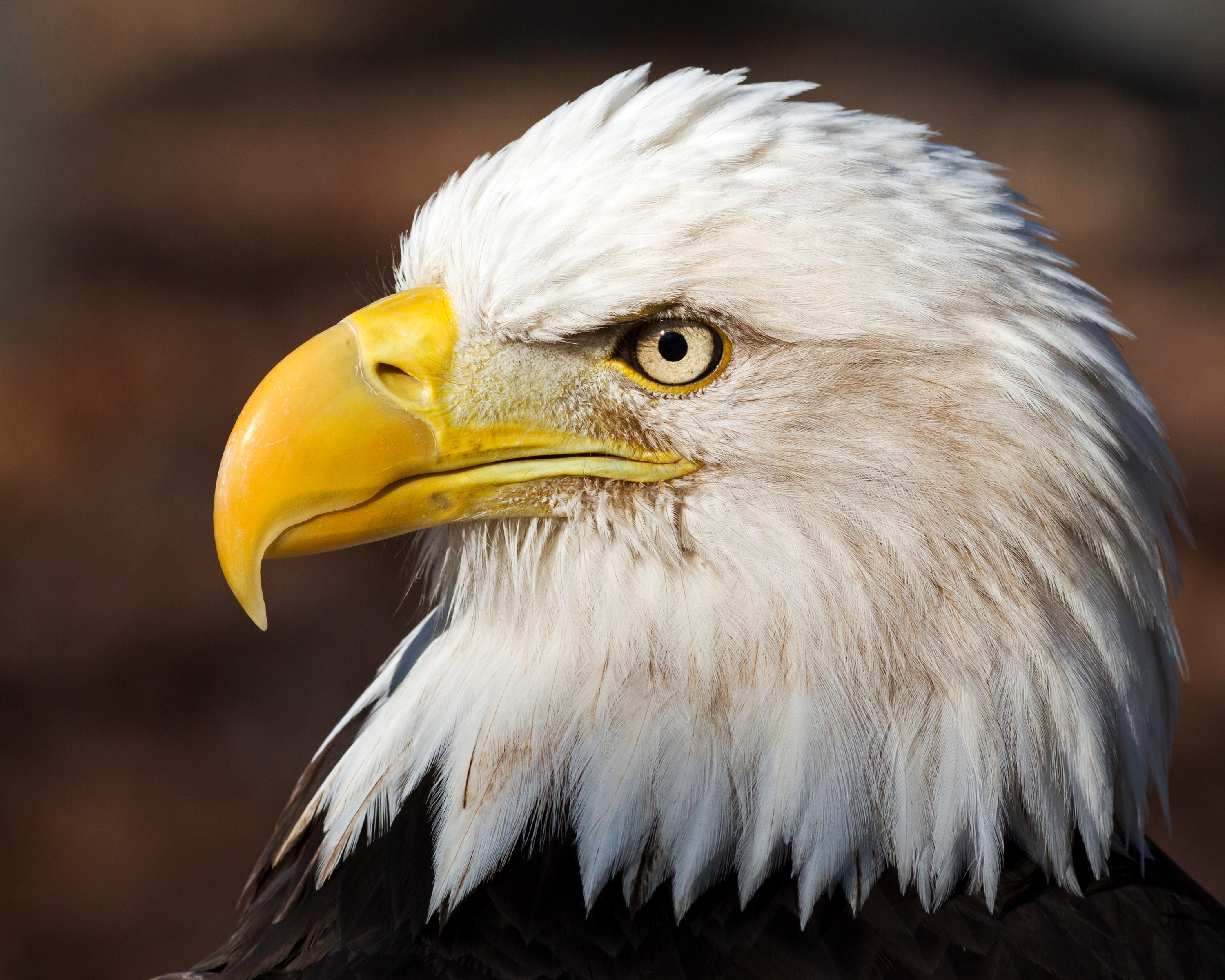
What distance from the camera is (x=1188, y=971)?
1.84m

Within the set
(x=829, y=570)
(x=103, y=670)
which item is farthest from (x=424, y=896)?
(x=103, y=670)

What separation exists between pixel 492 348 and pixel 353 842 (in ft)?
2.76

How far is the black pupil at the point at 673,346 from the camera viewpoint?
5.96 feet

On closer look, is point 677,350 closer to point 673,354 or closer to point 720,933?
point 673,354

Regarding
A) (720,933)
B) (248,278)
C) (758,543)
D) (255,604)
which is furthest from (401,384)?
(248,278)

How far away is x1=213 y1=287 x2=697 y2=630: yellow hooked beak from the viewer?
1809mm

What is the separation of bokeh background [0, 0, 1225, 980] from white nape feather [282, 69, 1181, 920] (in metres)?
1.07

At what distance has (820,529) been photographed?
1792 millimetres

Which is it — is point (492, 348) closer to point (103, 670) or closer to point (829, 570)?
point (829, 570)

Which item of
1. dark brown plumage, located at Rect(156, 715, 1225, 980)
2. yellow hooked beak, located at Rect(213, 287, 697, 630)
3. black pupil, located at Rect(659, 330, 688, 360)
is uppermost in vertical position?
black pupil, located at Rect(659, 330, 688, 360)

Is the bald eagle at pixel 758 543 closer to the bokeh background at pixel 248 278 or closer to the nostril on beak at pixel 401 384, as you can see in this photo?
the nostril on beak at pixel 401 384

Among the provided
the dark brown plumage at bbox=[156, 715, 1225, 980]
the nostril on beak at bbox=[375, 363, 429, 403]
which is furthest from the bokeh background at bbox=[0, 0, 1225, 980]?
the dark brown plumage at bbox=[156, 715, 1225, 980]

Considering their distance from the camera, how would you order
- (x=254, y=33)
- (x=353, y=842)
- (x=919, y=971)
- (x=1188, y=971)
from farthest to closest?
1. (x=254, y=33)
2. (x=353, y=842)
3. (x=1188, y=971)
4. (x=919, y=971)

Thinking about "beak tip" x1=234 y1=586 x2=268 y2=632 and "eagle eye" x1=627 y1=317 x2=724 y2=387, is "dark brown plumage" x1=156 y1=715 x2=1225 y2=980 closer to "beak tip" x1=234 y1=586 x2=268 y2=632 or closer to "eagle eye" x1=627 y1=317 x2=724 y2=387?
"beak tip" x1=234 y1=586 x2=268 y2=632
